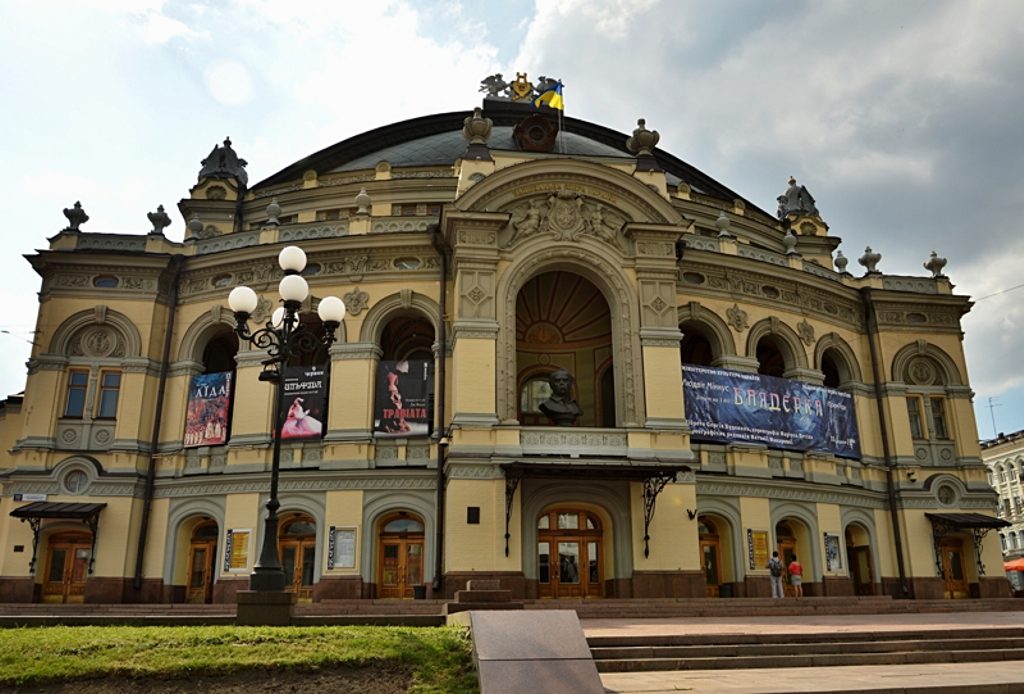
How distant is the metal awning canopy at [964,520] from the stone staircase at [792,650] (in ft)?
59.0

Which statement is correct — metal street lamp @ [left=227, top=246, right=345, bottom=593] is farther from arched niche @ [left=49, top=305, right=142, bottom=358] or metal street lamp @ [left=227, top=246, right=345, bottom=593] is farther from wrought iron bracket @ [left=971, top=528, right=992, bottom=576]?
wrought iron bracket @ [left=971, top=528, right=992, bottom=576]

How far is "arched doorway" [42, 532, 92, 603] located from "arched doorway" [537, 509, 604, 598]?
14743mm

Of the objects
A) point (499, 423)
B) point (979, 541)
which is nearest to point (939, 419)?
point (979, 541)

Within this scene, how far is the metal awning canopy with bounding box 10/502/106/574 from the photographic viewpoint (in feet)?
85.7

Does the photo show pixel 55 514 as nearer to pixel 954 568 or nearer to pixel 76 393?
pixel 76 393

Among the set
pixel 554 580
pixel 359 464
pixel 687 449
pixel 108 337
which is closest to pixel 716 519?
pixel 687 449

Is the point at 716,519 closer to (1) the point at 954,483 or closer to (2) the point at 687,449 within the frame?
(2) the point at 687,449

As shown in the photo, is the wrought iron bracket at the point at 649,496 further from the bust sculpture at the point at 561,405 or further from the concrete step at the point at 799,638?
the concrete step at the point at 799,638

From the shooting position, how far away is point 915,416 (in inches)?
1304

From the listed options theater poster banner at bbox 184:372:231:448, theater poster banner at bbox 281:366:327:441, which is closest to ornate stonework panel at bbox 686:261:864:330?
theater poster banner at bbox 281:366:327:441

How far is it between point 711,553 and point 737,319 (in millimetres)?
8202

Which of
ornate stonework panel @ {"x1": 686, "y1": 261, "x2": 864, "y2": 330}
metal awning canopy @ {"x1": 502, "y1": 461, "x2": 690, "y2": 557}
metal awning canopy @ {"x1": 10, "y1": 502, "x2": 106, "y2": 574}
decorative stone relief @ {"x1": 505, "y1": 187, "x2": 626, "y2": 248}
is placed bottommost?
metal awning canopy @ {"x1": 10, "y1": 502, "x2": 106, "y2": 574}

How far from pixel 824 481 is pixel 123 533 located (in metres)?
23.7

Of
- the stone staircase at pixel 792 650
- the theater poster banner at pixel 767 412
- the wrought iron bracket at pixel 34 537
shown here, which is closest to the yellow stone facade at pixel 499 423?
the wrought iron bracket at pixel 34 537
